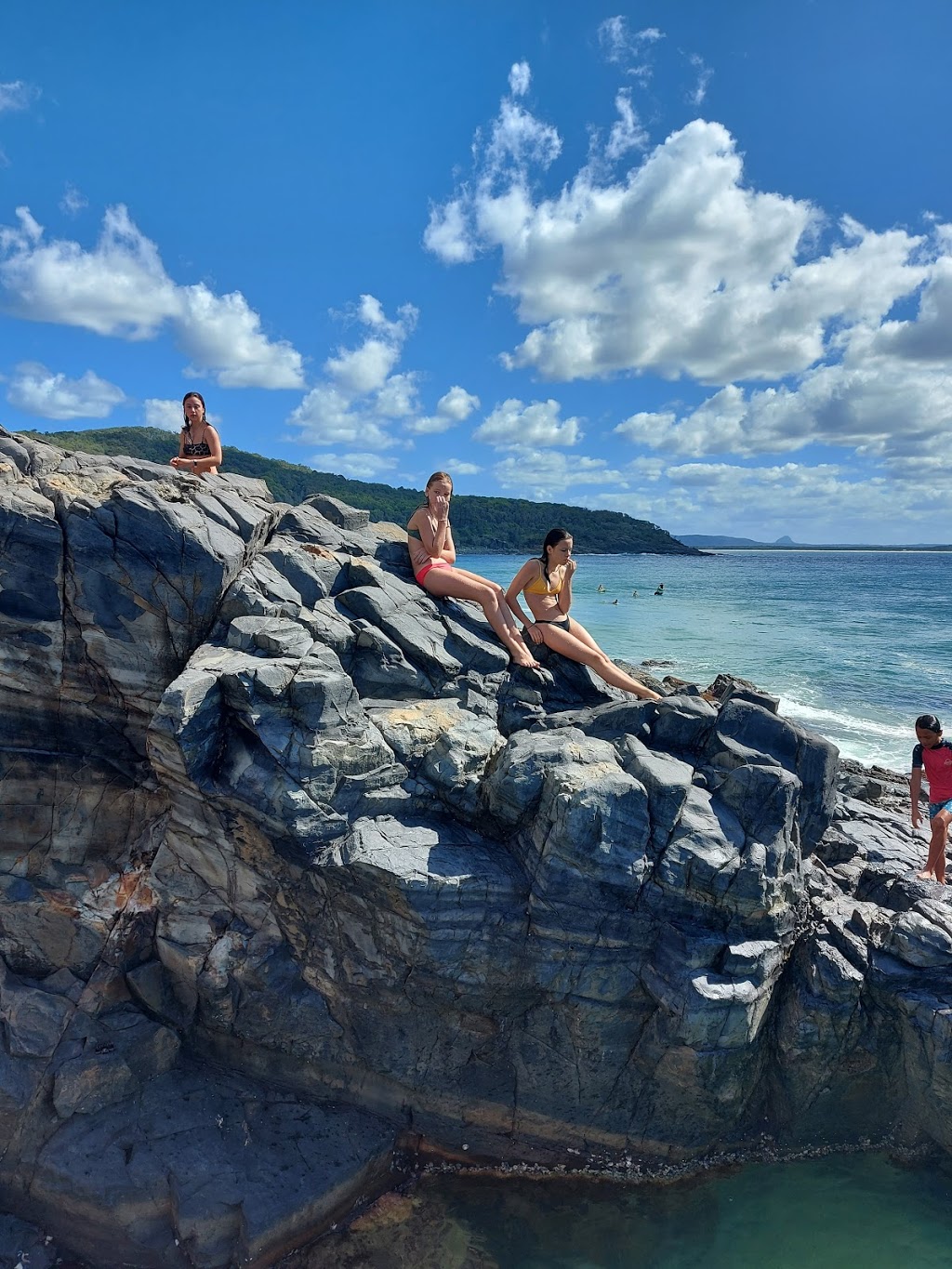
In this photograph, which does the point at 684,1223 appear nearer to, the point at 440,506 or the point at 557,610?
the point at 557,610

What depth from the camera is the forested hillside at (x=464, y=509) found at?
135 meters

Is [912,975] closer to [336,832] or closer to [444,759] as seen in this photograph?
[444,759]

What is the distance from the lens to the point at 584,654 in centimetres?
1180

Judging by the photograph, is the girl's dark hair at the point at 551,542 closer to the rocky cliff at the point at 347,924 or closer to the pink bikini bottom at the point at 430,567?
the pink bikini bottom at the point at 430,567

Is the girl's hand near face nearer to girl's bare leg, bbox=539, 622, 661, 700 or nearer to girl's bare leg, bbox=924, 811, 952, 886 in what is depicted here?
girl's bare leg, bbox=539, 622, 661, 700

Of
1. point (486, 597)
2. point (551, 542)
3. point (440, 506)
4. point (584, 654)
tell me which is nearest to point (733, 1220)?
point (584, 654)

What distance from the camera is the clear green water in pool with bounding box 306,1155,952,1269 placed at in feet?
26.7

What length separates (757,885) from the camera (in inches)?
336

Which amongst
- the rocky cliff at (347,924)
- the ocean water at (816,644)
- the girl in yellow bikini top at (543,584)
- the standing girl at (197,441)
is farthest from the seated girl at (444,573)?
the ocean water at (816,644)

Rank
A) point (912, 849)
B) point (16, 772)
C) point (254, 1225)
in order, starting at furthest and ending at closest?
point (912, 849)
point (16, 772)
point (254, 1225)

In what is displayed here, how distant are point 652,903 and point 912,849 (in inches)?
233

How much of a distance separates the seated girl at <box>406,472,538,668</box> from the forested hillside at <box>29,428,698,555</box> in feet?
373

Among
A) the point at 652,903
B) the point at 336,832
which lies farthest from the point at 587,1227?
the point at 336,832

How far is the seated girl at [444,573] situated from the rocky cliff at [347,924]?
1959 millimetres
